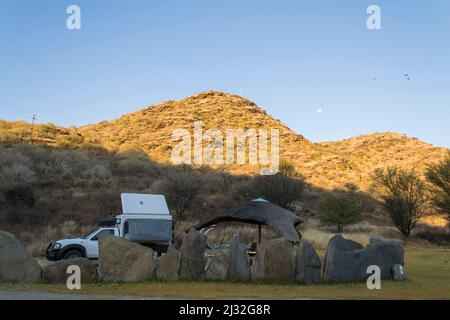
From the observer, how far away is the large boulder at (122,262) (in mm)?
15125

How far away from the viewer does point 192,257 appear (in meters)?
16.0

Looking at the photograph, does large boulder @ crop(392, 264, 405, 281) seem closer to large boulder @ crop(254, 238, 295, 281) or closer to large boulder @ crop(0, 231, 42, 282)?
large boulder @ crop(254, 238, 295, 281)

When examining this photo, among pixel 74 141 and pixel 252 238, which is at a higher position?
pixel 74 141

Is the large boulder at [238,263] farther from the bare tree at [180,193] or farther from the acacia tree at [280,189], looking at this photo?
the acacia tree at [280,189]

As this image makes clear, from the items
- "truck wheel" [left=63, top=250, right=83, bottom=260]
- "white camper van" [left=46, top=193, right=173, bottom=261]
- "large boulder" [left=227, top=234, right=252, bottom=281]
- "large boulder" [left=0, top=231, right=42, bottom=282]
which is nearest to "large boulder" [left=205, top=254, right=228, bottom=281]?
"large boulder" [left=227, top=234, right=252, bottom=281]

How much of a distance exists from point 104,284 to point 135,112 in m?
81.4

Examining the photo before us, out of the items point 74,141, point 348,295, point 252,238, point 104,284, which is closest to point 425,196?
point 252,238

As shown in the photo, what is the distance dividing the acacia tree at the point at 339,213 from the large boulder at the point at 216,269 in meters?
24.4

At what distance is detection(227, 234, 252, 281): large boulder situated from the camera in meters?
15.8

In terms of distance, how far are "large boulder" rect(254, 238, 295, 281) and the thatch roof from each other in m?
3.88

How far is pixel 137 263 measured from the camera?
50.6ft

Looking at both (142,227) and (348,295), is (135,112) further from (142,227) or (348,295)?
(348,295)

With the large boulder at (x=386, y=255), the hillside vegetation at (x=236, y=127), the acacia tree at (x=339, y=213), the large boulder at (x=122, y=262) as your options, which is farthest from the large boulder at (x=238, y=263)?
the hillside vegetation at (x=236, y=127)

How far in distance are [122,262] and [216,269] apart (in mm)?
2966
